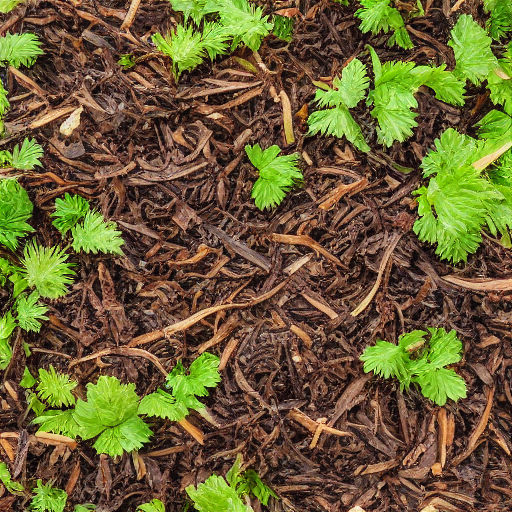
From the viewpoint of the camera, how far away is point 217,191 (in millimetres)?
2410

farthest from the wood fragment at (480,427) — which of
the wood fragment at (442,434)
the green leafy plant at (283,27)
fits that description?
the green leafy plant at (283,27)

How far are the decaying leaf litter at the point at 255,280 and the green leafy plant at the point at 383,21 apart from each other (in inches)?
2.2

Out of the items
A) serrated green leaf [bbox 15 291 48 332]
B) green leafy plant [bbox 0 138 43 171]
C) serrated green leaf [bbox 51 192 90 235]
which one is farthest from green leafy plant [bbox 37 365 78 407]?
green leafy plant [bbox 0 138 43 171]

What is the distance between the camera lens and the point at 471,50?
2406 mm

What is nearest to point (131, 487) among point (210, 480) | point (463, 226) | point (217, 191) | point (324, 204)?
point (210, 480)

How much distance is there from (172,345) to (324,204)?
0.96 meters

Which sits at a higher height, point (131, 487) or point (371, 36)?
point (371, 36)

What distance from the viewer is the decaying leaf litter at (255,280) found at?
7.43 feet

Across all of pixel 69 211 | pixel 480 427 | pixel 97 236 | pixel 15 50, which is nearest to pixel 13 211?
pixel 69 211

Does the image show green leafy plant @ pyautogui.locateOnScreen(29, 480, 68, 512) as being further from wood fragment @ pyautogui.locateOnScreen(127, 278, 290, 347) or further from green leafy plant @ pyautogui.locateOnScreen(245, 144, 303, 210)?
green leafy plant @ pyautogui.locateOnScreen(245, 144, 303, 210)

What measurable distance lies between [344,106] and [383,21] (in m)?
0.47

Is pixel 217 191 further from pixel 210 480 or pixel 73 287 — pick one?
pixel 210 480

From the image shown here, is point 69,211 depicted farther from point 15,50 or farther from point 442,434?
point 442,434

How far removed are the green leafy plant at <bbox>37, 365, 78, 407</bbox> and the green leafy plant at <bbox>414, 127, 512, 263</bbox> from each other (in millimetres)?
1769
